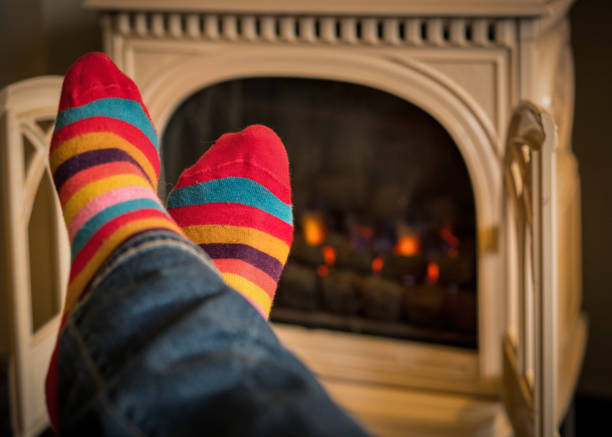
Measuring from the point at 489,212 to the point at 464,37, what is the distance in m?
0.34

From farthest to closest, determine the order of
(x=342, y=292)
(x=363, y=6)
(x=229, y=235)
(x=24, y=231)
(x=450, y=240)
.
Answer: (x=342, y=292) < (x=450, y=240) < (x=363, y=6) < (x=24, y=231) < (x=229, y=235)

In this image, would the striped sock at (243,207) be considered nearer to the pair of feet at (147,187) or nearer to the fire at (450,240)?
the pair of feet at (147,187)

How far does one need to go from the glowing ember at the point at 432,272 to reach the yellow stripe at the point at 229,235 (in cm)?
83

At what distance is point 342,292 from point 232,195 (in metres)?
0.87

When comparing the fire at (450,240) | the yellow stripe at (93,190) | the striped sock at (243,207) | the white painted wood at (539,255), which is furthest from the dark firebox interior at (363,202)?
the yellow stripe at (93,190)

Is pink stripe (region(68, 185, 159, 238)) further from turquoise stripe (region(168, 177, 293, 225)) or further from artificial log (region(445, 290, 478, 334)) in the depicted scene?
artificial log (region(445, 290, 478, 334))

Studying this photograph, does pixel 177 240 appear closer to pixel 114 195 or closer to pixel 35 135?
pixel 114 195

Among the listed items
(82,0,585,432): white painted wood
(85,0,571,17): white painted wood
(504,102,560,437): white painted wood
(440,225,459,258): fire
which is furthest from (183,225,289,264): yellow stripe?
(440,225,459,258): fire

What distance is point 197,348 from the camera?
445 mm

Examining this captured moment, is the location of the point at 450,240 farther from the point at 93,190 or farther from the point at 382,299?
the point at 93,190

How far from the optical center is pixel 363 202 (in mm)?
1570

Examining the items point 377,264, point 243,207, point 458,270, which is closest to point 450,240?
point 458,270

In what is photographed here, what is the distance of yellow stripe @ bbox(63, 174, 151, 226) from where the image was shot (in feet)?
2.02

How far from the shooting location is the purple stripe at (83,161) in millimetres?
657
